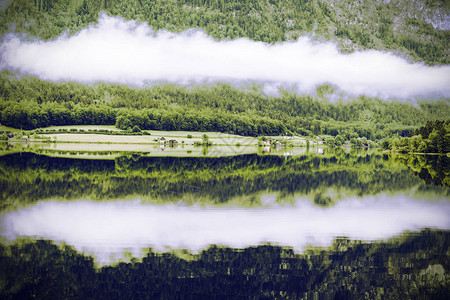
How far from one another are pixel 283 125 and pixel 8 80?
353ft

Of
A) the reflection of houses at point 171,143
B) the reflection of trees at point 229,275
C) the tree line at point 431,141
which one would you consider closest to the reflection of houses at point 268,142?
the reflection of houses at point 171,143

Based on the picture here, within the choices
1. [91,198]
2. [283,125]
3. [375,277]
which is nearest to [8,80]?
[283,125]

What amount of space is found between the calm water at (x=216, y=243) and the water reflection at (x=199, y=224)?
1.5 inches

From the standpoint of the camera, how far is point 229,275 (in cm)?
1088

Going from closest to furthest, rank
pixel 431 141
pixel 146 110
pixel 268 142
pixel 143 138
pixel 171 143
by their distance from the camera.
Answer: pixel 431 141, pixel 171 143, pixel 143 138, pixel 146 110, pixel 268 142

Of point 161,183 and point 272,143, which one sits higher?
point 272,143

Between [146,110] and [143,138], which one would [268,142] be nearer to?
[146,110]

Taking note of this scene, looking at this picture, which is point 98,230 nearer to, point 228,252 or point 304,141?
point 228,252

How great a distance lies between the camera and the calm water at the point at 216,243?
412 inches

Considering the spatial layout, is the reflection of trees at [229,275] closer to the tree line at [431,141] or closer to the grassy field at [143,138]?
the tree line at [431,141]

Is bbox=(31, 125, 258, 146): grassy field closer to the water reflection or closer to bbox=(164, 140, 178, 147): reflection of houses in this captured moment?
bbox=(164, 140, 178, 147): reflection of houses

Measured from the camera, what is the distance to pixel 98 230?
47.1ft

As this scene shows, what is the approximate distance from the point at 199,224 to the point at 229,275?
4793 millimetres

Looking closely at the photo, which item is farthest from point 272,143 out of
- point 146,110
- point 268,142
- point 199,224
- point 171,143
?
point 199,224
